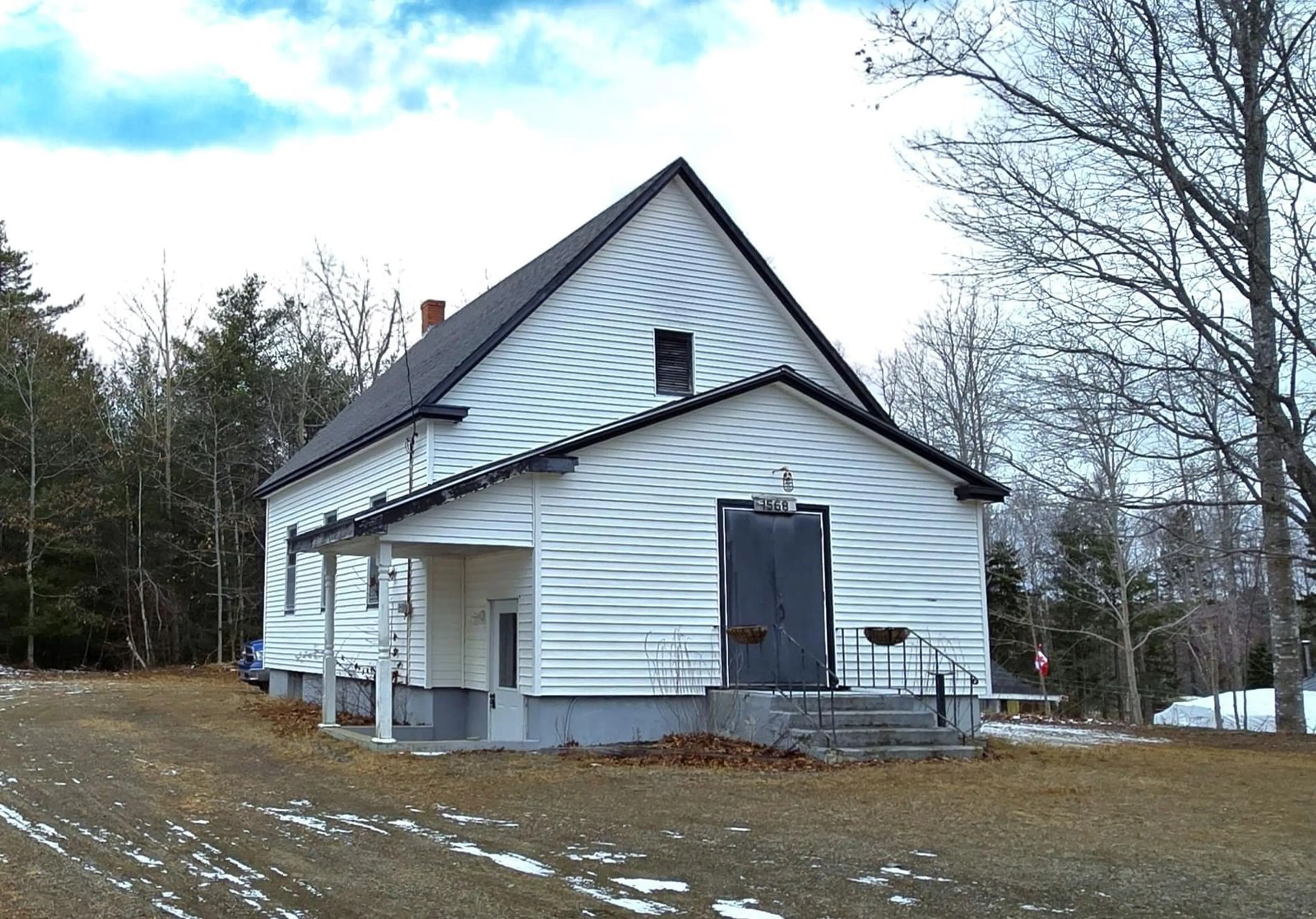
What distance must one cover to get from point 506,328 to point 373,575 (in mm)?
4126

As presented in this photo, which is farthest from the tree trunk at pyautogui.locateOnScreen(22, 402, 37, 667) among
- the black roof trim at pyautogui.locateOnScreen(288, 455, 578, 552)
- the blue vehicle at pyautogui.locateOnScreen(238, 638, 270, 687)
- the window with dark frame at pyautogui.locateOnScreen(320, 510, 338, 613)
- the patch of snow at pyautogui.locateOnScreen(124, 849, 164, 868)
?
the patch of snow at pyautogui.locateOnScreen(124, 849, 164, 868)

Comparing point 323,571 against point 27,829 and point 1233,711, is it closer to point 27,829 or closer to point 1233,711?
point 27,829

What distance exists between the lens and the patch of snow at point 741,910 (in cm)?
587

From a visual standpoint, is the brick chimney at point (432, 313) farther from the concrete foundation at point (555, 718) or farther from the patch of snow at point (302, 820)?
the patch of snow at point (302, 820)

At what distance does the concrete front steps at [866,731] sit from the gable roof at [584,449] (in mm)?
3554

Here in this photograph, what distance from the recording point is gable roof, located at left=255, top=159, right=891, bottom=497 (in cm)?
→ 1623

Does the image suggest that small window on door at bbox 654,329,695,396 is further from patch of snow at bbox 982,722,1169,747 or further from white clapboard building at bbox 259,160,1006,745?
patch of snow at bbox 982,722,1169,747

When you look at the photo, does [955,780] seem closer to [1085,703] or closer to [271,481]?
[271,481]

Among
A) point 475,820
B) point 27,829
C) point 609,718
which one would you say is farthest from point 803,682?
point 27,829

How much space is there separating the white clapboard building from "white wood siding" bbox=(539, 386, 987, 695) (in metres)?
0.03

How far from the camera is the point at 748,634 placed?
1366 cm

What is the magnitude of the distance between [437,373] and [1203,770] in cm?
1090

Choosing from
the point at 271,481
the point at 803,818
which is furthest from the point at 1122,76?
the point at 271,481

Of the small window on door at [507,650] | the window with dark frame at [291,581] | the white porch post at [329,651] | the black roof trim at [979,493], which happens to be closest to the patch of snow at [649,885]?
the small window on door at [507,650]
